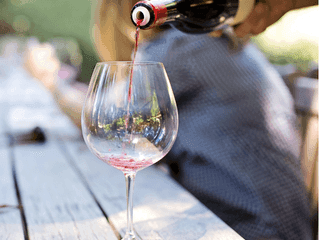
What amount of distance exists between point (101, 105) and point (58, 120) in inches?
26.4

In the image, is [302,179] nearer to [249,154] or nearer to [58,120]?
[249,154]

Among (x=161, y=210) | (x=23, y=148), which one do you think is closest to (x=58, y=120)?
(x=23, y=148)

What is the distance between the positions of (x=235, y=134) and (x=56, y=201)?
43 centimetres

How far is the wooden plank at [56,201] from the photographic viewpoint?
444 mm

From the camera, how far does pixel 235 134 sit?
0.75 meters

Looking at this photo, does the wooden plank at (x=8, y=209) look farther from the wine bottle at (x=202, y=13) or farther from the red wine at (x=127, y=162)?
the wine bottle at (x=202, y=13)

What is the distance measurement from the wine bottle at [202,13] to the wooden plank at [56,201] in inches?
13.3

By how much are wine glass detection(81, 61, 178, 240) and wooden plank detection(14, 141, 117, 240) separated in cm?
8

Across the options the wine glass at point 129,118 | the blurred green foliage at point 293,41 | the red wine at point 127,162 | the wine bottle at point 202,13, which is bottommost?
the blurred green foliage at point 293,41

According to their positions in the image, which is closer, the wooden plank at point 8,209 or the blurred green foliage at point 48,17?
the wooden plank at point 8,209

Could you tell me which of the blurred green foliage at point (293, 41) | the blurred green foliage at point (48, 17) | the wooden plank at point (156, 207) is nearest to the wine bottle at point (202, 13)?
the wooden plank at point (156, 207)

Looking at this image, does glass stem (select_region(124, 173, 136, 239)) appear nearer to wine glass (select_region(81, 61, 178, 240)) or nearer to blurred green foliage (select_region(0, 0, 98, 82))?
wine glass (select_region(81, 61, 178, 240))

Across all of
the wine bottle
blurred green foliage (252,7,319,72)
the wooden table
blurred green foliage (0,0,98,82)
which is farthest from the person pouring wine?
blurred green foliage (0,0,98,82)

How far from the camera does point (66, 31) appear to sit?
5641 mm
